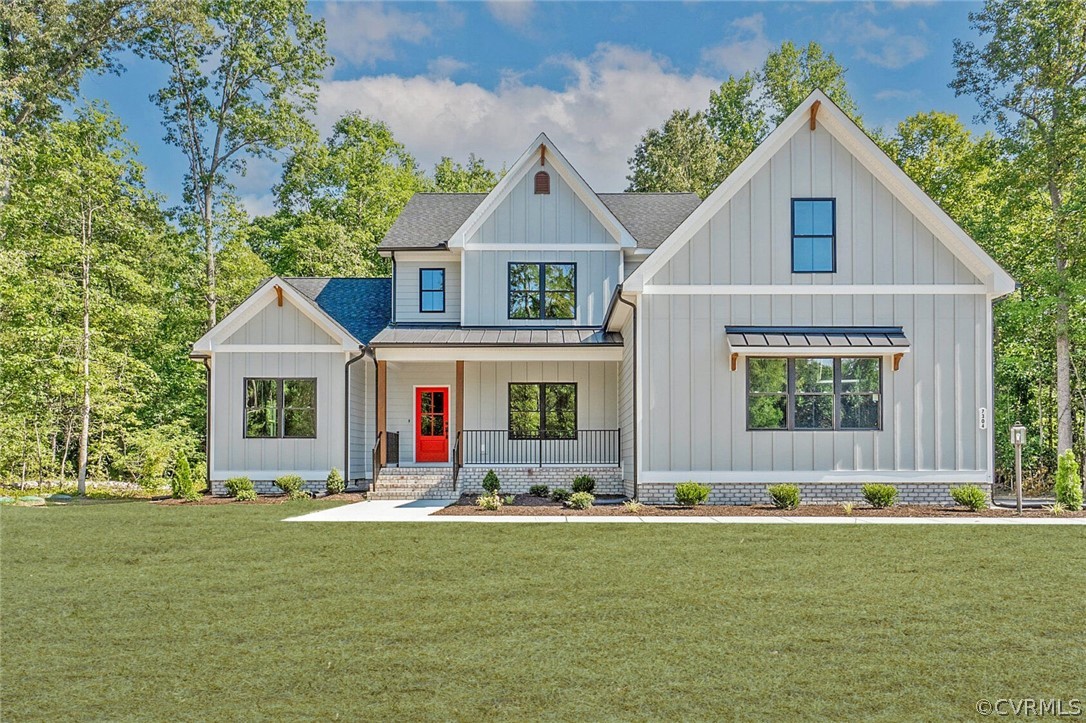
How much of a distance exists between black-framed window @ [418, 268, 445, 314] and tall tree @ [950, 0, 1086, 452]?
14.6 meters

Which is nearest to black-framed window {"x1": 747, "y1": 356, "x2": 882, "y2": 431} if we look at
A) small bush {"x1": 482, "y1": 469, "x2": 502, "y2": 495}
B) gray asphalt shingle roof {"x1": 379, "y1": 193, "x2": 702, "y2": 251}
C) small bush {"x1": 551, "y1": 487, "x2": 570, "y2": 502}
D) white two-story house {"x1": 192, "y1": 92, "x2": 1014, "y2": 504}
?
white two-story house {"x1": 192, "y1": 92, "x2": 1014, "y2": 504}

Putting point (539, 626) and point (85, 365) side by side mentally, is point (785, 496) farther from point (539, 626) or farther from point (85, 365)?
point (85, 365)

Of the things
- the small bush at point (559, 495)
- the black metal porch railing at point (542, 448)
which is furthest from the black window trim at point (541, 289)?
the small bush at point (559, 495)

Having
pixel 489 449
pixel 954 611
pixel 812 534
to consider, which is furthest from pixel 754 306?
pixel 954 611

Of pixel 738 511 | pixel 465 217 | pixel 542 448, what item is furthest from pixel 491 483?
pixel 465 217

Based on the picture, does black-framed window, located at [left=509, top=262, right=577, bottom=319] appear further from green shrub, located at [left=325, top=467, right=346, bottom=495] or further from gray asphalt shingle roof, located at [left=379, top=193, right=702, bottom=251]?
green shrub, located at [left=325, top=467, right=346, bottom=495]

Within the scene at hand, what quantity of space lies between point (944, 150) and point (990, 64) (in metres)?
7.05

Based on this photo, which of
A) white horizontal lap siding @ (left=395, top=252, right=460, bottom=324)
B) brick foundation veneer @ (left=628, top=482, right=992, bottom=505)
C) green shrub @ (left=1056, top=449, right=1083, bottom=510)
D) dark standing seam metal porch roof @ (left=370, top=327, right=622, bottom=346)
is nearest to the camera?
green shrub @ (left=1056, top=449, right=1083, bottom=510)

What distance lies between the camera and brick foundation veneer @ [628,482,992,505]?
541 inches

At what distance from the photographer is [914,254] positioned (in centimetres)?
1412

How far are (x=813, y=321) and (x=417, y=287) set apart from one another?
9.85 metres

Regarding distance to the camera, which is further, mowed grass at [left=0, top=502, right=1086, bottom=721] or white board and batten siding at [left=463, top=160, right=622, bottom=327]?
white board and batten siding at [left=463, top=160, right=622, bottom=327]

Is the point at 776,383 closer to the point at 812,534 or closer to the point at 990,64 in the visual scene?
the point at 812,534

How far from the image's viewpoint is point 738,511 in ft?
41.3
